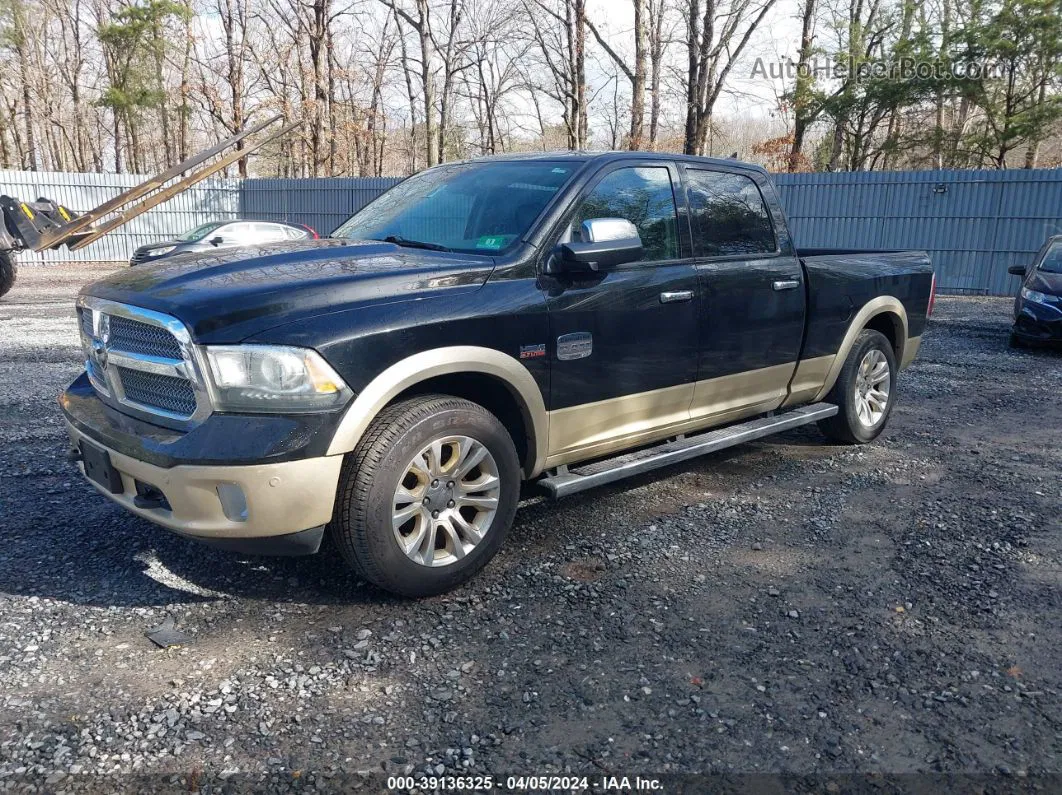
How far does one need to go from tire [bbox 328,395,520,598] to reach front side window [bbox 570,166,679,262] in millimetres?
1310

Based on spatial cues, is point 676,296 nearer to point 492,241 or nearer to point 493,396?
point 492,241

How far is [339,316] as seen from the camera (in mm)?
3082

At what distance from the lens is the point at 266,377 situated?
2.96 meters

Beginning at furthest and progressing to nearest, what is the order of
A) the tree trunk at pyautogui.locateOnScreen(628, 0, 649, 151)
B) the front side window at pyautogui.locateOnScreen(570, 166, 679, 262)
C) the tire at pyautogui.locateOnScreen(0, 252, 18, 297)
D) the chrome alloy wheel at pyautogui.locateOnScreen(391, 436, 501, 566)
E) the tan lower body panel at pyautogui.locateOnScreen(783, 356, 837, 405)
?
the tree trunk at pyautogui.locateOnScreen(628, 0, 649, 151) < the tire at pyautogui.locateOnScreen(0, 252, 18, 297) < the tan lower body panel at pyautogui.locateOnScreen(783, 356, 837, 405) < the front side window at pyautogui.locateOnScreen(570, 166, 679, 262) < the chrome alloy wheel at pyautogui.locateOnScreen(391, 436, 501, 566)

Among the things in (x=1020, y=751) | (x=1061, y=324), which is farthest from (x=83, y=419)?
(x=1061, y=324)

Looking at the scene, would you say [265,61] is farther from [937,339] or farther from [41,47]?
[937,339]

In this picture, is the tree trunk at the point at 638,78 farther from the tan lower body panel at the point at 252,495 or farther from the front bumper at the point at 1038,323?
the tan lower body panel at the point at 252,495

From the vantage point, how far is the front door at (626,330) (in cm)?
382

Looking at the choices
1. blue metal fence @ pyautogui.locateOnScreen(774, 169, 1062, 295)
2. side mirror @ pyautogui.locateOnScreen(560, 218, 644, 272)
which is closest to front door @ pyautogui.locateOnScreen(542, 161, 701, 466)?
side mirror @ pyautogui.locateOnScreen(560, 218, 644, 272)

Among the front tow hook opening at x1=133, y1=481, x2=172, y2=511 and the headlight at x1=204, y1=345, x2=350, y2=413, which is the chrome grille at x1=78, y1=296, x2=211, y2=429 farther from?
the front tow hook opening at x1=133, y1=481, x2=172, y2=511

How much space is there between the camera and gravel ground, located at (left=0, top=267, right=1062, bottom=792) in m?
2.50

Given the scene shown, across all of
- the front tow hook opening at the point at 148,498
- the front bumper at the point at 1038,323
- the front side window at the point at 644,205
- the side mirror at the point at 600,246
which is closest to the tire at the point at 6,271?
the front tow hook opening at the point at 148,498

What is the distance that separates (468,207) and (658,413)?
4.92ft

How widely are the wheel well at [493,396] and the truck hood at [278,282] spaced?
0.40 m
